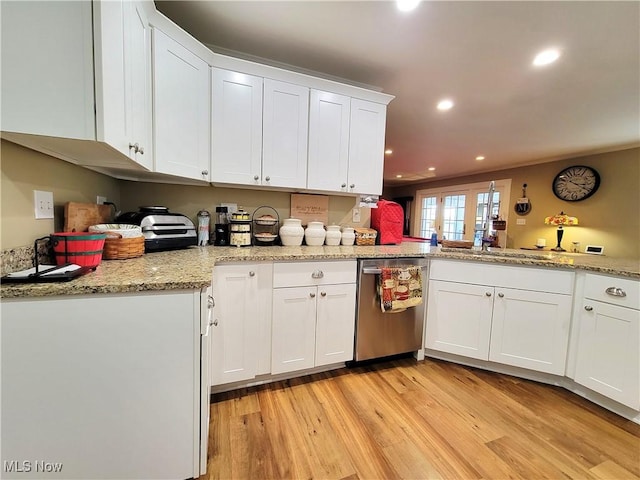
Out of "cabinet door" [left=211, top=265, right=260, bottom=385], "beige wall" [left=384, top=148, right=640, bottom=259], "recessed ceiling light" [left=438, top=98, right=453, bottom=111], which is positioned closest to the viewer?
"cabinet door" [left=211, top=265, right=260, bottom=385]

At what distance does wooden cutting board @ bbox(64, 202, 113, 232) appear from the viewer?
1.21 metres

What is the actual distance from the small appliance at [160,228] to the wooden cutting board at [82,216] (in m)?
0.15

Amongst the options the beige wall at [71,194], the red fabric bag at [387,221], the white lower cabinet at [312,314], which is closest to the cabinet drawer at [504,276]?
the red fabric bag at [387,221]

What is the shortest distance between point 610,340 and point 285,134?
251 cm

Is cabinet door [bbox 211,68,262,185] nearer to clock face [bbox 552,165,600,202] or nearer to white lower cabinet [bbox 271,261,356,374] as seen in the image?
white lower cabinet [bbox 271,261,356,374]

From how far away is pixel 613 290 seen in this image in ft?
5.25

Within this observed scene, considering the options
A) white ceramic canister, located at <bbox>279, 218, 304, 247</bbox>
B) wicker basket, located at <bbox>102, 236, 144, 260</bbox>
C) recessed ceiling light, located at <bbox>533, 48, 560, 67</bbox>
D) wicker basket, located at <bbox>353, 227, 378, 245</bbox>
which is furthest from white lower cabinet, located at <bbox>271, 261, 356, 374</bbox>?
→ recessed ceiling light, located at <bbox>533, 48, 560, 67</bbox>

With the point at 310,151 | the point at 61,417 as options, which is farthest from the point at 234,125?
the point at 61,417

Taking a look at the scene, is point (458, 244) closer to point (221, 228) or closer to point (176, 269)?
point (221, 228)

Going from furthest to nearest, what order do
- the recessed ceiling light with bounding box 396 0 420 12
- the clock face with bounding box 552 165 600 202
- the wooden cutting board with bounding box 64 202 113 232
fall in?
Result: the clock face with bounding box 552 165 600 202 → the recessed ceiling light with bounding box 396 0 420 12 → the wooden cutting board with bounding box 64 202 113 232

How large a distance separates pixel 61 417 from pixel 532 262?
101 inches

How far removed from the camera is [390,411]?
1.57 m

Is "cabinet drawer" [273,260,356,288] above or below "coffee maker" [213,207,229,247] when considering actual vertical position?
below

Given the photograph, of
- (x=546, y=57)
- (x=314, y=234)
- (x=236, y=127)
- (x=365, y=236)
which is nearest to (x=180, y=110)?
(x=236, y=127)
